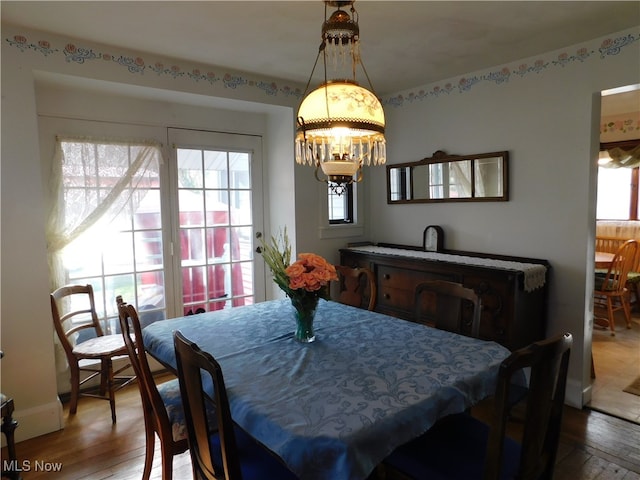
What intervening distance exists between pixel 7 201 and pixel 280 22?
183 centimetres

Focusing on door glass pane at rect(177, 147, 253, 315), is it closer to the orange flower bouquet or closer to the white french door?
the white french door

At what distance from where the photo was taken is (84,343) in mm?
2818

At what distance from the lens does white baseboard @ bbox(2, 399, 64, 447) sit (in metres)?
2.46

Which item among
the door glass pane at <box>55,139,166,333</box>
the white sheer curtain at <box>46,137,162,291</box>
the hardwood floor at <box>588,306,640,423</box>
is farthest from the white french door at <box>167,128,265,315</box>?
the hardwood floor at <box>588,306,640,423</box>

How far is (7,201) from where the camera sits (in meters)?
2.37

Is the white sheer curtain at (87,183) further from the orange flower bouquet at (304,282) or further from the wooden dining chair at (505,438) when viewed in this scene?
the wooden dining chair at (505,438)

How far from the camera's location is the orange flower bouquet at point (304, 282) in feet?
5.93

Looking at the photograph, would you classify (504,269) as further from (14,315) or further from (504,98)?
(14,315)

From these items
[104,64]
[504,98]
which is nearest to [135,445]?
[104,64]

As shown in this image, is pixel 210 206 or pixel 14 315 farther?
pixel 210 206

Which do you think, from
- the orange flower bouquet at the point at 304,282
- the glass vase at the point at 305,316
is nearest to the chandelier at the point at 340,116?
the orange flower bouquet at the point at 304,282

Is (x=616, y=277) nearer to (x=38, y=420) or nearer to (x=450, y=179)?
(x=450, y=179)

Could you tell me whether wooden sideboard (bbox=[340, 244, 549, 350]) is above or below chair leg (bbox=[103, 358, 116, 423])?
above

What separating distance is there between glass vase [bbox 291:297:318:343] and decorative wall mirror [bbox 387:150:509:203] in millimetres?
1920
